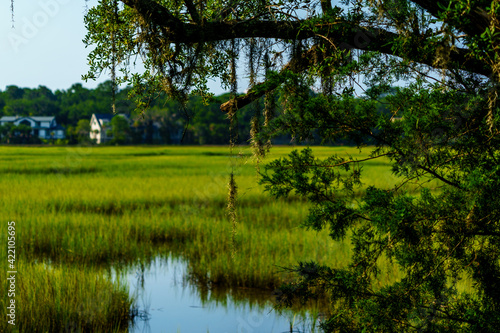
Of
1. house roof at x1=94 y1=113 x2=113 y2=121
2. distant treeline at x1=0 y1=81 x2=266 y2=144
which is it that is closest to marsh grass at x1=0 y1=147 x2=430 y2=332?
distant treeline at x1=0 y1=81 x2=266 y2=144

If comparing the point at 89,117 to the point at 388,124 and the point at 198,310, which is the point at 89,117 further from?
the point at 388,124

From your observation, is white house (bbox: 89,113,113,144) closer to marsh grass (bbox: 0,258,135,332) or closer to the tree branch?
marsh grass (bbox: 0,258,135,332)

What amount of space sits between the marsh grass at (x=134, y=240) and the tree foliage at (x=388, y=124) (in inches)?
20.5

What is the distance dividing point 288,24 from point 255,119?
2.70 ft

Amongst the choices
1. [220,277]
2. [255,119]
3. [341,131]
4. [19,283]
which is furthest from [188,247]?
[341,131]

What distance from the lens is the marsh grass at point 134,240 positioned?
5445 millimetres

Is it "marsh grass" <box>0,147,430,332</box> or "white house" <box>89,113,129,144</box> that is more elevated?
"white house" <box>89,113,129,144</box>

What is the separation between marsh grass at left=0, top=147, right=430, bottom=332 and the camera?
5445mm

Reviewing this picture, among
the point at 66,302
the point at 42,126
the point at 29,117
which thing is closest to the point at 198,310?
the point at 66,302

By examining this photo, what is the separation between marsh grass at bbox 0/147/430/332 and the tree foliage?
0.52 m

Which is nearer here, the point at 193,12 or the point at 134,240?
the point at 193,12

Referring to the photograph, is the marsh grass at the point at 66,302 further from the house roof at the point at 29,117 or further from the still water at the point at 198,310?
the house roof at the point at 29,117

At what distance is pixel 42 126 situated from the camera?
6669 centimetres

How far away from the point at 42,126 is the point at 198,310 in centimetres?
6721
